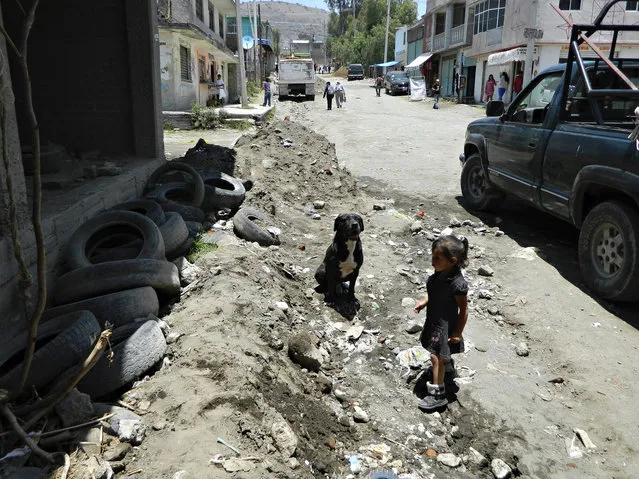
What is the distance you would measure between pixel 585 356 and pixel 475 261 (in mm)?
2278

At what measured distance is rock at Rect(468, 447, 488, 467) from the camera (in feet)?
10.2

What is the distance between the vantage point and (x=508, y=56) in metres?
27.5

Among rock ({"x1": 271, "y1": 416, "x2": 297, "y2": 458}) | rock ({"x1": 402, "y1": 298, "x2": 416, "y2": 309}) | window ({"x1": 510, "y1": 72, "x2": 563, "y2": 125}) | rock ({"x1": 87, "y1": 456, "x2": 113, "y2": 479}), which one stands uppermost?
window ({"x1": 510, "y1": 72, "x2": 563, "y2": 125})

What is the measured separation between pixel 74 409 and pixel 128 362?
53cm

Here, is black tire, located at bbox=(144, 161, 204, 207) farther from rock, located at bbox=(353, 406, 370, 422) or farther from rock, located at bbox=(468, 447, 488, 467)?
rock, located at bbox=(468, 447, 488, 467)

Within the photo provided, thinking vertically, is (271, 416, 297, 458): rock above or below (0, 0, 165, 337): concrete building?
below

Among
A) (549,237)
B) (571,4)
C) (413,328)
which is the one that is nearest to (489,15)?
(571,4)

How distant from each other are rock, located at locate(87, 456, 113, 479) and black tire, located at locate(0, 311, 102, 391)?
689mm

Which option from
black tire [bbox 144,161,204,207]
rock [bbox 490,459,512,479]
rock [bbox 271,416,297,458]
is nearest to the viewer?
rock [bbox 271,416,297,458]

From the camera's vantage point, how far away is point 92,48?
7.43 m

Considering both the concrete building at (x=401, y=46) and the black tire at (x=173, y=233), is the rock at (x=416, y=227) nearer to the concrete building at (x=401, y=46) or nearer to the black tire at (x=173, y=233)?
the black tire at (x=173, y=233)

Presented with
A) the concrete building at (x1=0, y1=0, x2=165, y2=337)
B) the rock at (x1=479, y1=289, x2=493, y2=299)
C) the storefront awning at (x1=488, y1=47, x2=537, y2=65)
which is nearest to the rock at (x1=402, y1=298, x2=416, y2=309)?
the rock at (x1=479, y1=289, x2=493, y2=299)

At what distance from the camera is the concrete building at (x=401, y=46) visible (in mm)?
62312

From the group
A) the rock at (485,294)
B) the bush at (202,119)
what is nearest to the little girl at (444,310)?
the rock at (485,294)
